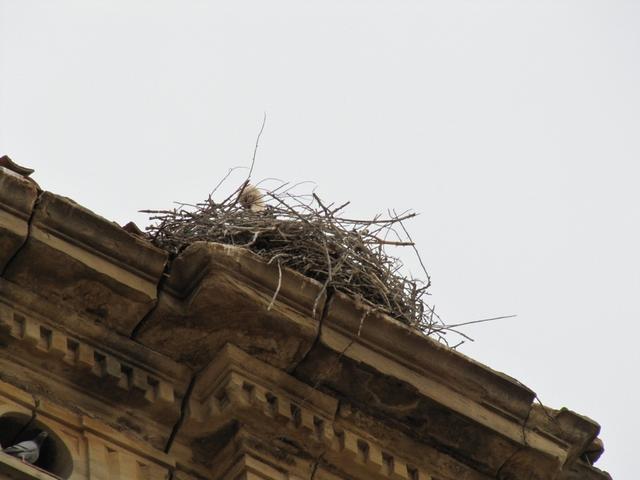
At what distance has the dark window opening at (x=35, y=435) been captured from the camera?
32.8 feet

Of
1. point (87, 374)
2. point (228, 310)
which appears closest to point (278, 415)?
point (228, 310)

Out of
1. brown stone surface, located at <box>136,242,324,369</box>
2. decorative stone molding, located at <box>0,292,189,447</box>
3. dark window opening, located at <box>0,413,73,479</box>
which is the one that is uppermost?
brown stone surface, located at <box>136,242,324,369</box>

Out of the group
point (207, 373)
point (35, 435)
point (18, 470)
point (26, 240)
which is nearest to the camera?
point (18, 470)

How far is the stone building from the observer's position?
404 inches

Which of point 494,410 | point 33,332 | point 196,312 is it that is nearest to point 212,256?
point 196,312

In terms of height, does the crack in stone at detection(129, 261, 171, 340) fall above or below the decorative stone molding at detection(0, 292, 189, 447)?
above

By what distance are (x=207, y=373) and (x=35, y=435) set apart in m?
1.08

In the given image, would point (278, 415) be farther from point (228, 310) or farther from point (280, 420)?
point (228, 310)

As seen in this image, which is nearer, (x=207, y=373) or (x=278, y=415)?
(x=278, y=415)

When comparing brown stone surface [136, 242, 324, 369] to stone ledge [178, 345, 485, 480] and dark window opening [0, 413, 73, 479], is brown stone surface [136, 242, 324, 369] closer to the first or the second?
stone ledge [178, 345, 485, 480]

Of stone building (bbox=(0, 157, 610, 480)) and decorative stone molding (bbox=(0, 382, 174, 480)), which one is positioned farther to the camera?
stone building (bbox=(0, 157, 610, 480))

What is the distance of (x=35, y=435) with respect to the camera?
33.0 ft

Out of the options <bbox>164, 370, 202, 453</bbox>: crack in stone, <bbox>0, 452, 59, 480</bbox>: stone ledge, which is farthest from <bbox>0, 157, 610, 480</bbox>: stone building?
<bbox>0, 452, 59, 480</bbox>: stone ledge

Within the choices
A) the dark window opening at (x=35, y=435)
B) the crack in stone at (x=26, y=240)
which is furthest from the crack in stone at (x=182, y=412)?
the crack in stone at (x=26, y=240)
